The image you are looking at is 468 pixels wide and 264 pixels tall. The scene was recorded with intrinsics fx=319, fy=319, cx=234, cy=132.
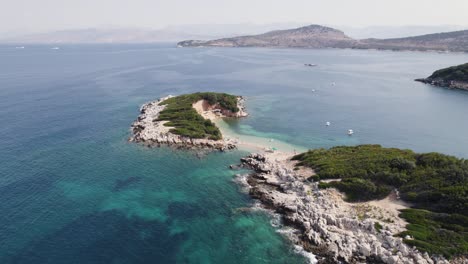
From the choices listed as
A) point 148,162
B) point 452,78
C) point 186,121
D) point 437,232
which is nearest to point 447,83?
point 452,78

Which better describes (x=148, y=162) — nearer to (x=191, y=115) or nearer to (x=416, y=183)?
(x=191, y=115)

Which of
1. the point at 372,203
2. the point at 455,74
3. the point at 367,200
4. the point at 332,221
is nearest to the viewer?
the point at 332,221

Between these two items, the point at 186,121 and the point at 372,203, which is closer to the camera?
the point at 372,203

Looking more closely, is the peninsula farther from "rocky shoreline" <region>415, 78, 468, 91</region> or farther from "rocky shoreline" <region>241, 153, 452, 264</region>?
"rocky shoreline" <region>415, 78, 468, 91</region>

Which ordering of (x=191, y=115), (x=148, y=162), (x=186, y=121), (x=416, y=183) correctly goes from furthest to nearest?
(x=191, y=115)
(x=186, y=121)
(x=148, y=162)
(x=416, y=183)

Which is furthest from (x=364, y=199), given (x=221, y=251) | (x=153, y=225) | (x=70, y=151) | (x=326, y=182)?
(x=70, y=151)

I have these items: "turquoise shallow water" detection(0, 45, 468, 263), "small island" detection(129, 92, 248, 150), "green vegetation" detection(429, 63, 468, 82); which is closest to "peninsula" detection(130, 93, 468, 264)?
"small island" detection(129, 92, 248, 150)

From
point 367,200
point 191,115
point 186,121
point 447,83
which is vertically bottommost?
point 367,200

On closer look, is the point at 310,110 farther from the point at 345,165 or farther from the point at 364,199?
the point at 364,199
